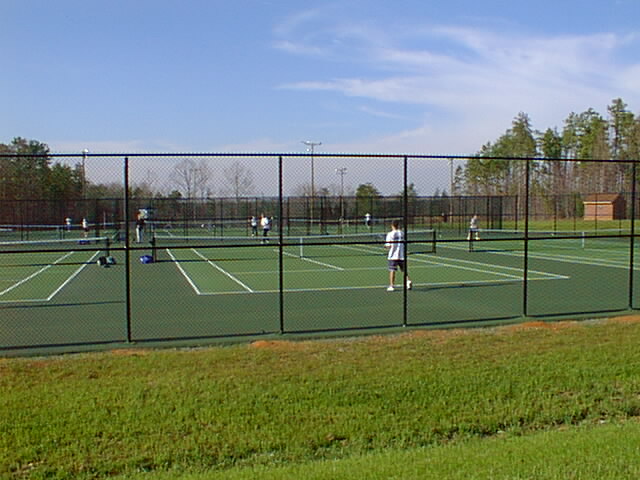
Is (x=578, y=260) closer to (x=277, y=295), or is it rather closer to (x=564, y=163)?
(x=277, y=295)

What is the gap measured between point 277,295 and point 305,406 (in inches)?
355

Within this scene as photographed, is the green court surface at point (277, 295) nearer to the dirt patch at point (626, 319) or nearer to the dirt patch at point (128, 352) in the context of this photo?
the dirt patch at point (128, 352)

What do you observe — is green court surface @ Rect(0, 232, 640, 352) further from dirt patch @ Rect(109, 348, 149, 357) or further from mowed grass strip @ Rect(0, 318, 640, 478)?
mowed grass strip @ Rect(0, 318, 640, 478)

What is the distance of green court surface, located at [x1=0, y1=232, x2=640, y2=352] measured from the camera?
11.2 meters

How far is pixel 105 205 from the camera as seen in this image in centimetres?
Result: 3606

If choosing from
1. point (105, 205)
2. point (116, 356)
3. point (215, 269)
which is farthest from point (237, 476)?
point (105, 205)

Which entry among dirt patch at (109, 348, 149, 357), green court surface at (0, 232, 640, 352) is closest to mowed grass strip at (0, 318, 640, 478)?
dirt patch at (109, 348, 149, 357)

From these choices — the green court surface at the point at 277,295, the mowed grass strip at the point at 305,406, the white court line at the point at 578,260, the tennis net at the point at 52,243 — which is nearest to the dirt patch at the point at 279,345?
the mowed grass strip at the point at 305,406

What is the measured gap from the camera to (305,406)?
6.57 metres

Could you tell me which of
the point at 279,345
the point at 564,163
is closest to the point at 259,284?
the point at 279,345

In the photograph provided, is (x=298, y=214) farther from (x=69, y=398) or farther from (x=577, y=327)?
(x=69, y=398)

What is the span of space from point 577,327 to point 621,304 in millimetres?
3796

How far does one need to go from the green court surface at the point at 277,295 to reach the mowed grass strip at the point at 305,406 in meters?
2.34

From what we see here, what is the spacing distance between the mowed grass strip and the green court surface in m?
2.34
